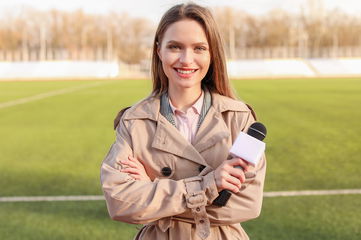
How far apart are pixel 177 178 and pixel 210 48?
0.57 metres

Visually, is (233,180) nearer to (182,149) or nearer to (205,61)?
(182,149)

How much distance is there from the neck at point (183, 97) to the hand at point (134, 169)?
315mm

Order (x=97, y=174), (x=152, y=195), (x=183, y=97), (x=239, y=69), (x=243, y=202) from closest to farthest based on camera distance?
(x=152, y=195) < (x=243, y=202) < (x=183, y=97) < (x=97, y=174) < (x=239, y=69)

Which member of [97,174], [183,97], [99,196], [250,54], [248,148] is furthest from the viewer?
[250,54]

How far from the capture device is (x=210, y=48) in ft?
8.14

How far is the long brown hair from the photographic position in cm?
242

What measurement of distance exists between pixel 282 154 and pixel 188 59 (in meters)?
7.45

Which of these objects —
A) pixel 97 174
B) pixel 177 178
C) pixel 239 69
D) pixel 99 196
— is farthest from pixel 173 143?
pixel 239 69

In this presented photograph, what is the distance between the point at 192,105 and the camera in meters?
2.51

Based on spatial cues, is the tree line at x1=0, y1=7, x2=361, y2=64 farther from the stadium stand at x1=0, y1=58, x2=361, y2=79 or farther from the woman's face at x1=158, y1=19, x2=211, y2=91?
the woman's face at x1=158, y1=19, x2=211, y2=91

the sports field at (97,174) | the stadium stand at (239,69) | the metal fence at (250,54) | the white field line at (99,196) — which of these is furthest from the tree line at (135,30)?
the white field line at (99,196)

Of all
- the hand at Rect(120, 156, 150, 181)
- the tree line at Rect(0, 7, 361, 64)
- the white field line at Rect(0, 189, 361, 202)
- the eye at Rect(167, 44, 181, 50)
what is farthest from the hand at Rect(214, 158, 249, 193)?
the tree line at Rect(0, 7, 361, 64)

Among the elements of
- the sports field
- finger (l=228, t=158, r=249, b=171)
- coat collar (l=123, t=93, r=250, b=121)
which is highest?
coat collar (l=123, t=93, r=250, b=121)

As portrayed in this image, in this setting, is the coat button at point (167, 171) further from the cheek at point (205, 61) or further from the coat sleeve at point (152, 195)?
the cheek at point (205, 61)
